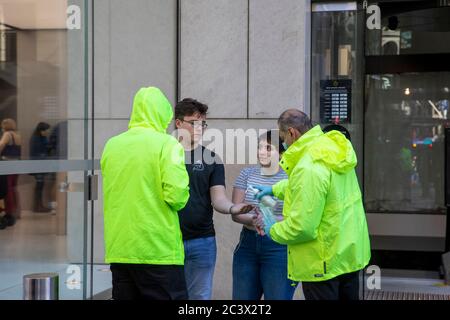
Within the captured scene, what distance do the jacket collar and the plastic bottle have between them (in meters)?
0.65

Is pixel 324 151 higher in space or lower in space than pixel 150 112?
lower

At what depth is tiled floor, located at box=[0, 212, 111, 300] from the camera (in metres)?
5.57

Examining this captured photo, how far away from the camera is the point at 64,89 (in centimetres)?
639

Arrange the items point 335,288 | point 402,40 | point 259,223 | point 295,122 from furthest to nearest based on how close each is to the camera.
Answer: point 402,40
point 259,223
point 295,122
point 335,288

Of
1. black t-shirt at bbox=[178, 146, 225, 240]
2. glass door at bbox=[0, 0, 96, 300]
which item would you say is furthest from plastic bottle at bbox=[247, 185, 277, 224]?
glass door at bbox=[0, 0, 96, 300]

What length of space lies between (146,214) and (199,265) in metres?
1.12

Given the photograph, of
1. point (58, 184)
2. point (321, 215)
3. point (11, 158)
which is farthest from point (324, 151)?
point (11, 158)

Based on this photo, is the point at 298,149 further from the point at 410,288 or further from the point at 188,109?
the point at 410,288

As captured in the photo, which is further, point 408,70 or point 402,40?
point 402,40

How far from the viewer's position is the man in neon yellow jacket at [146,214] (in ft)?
13.2

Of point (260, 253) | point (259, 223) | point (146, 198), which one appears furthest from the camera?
point (260, 253)

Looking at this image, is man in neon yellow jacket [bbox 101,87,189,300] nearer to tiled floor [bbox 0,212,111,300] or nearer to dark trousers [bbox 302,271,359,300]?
dark trousers [bbox 302,271,359,300]

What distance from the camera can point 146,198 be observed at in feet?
13.2
